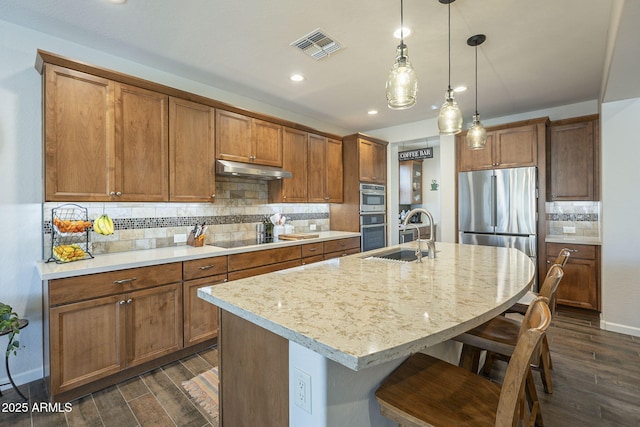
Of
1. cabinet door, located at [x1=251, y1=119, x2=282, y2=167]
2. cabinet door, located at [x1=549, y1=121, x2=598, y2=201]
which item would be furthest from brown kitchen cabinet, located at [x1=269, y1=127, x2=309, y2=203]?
cabinet door, located at [x1=549, y1=121, x2=598, y2=201]

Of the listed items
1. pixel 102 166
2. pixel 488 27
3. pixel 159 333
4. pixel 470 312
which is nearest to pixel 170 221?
pixel 102 166

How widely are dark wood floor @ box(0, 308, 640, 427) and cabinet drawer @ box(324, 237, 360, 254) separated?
186cm

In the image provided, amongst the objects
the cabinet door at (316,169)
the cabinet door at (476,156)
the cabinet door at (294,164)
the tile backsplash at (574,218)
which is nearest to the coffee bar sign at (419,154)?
the cabinet door at (476,156)

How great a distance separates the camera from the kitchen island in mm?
895

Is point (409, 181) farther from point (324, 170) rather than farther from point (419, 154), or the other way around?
point (324, 170)

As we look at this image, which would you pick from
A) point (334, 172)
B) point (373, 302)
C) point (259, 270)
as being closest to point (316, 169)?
point (334, 172)

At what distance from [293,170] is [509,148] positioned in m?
2.92

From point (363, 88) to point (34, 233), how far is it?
10.9 feet

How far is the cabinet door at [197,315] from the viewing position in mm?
2586

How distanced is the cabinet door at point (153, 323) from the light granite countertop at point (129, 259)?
231mm

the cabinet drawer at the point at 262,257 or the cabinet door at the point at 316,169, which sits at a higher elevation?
the cabinet door at the point at 316,169

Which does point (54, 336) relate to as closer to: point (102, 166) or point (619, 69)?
point (102, 166)

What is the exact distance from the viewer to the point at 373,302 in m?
1.20

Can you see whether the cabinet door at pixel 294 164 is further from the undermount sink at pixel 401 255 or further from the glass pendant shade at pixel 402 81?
the glass pendant shade at pixel 402 81
